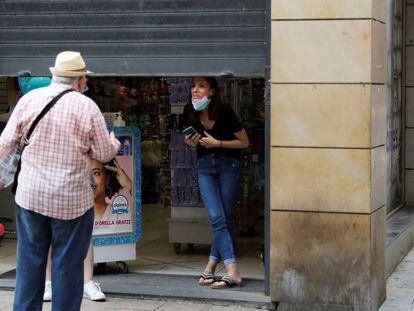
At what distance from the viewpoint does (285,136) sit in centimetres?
637

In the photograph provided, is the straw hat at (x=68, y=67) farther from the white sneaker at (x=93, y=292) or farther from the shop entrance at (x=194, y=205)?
the shop entrance at (x=194, y=205)

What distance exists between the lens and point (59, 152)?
5.08 meters

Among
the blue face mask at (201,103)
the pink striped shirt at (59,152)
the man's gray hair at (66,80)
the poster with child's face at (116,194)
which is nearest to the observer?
the pink striped shirt at (59,152)

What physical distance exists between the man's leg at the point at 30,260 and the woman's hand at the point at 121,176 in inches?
87.4

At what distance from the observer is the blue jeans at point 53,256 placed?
518 centimetres

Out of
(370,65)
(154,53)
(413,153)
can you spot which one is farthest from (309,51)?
(413,153)

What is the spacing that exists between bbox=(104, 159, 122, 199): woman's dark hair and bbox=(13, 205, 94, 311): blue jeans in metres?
2.18

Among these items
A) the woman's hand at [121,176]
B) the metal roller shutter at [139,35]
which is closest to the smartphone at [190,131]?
the metal roller shutter at [139,35]

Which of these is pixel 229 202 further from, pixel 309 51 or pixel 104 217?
pixel 309 51

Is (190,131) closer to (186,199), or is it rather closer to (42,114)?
(186,199)

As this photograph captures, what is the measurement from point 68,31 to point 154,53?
30.5 inches

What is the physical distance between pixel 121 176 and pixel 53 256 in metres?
2.32

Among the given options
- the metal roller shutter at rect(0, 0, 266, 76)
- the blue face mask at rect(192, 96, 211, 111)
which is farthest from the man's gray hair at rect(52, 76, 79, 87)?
the blue face mask at rect(192, 96, 211, 111)

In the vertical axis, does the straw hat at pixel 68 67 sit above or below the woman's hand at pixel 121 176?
above
